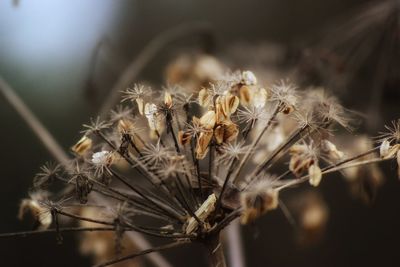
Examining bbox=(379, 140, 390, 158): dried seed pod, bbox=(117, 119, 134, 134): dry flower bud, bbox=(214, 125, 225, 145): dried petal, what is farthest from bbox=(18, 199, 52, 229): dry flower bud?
bbox=(379, 140, 390, 158): dried seed pod

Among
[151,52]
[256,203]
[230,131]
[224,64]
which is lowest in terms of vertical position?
[256,203]

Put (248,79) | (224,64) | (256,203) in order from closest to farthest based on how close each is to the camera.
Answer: (256,203) < (248,79) < (224,64)

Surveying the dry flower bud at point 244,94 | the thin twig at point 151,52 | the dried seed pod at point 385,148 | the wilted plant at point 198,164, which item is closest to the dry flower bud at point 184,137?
the wilted plant at point 198,164

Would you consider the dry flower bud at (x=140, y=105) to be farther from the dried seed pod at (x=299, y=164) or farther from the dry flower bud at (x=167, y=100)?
the dried seed pod at (x=299, y=164)

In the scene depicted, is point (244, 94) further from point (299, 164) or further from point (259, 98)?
point (299, 164)

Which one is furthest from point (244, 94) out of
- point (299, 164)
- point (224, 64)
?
point (224, 64)

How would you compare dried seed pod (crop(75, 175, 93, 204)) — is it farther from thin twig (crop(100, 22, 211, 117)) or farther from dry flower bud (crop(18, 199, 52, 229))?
thin twig (crop(100, 22, 211, 117))

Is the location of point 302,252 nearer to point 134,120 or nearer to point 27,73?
point 27,73
